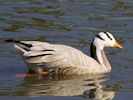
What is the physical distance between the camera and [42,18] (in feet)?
66.6

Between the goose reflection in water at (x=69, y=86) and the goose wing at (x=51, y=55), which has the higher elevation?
the goose wing at (x=51, y=55)

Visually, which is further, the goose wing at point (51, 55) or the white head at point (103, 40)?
the white head at point (103, 40)

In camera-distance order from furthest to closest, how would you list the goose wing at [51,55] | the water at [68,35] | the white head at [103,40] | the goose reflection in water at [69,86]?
the white head at [103,40], the goose wing at [51,55], the water at [68,35], the goose reflection in water at [69,86]

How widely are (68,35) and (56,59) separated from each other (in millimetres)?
3133

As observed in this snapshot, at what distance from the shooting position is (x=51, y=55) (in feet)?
49.7

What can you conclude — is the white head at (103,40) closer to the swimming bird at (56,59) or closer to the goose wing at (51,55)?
the swimming bird at (56,59)

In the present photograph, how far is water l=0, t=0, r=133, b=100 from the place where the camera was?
13820 millimetres

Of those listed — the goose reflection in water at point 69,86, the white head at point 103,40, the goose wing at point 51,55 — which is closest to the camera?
the goose reflection in water at point 69,86

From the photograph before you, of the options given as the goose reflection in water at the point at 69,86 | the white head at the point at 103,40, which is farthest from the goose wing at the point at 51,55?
the white head at the point at 103,40

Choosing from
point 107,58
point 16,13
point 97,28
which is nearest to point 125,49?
point 107,58

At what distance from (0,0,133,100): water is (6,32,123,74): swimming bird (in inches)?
8.6

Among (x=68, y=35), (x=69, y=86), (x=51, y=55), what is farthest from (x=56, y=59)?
(x=68, y=35)

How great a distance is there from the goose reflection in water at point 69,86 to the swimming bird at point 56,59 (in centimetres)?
17

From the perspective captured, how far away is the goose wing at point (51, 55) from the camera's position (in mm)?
14953
